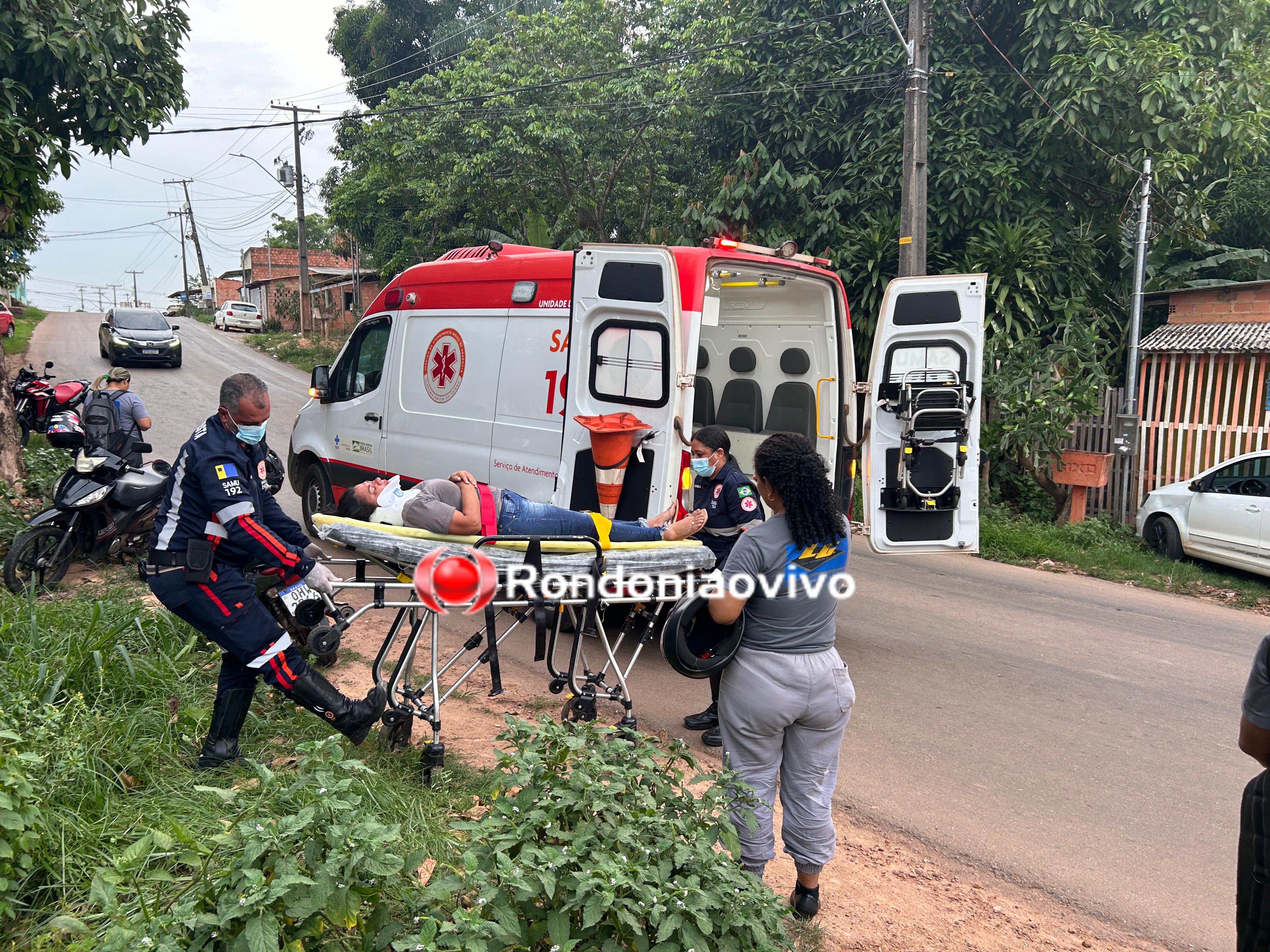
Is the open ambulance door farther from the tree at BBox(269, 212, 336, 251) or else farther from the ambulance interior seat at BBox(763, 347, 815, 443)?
the tree at BBox(269, 212, 336, 251)

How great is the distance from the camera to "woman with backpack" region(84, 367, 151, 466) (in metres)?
7.59

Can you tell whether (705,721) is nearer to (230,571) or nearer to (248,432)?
(230,571)

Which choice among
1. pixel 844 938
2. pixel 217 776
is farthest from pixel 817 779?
pixel 217 776

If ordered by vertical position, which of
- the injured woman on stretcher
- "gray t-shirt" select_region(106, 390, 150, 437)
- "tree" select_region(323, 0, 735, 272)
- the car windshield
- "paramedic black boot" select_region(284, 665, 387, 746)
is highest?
"tree" select_region(323, 0, 735, 272)

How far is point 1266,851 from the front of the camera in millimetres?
1990

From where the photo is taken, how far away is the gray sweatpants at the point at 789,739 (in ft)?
9.92

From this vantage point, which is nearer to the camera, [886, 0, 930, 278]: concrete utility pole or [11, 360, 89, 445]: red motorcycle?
[886, 0, 930, 278]: concrete utility pole

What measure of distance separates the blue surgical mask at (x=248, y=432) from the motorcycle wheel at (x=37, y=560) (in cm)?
303

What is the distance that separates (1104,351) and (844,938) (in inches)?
425

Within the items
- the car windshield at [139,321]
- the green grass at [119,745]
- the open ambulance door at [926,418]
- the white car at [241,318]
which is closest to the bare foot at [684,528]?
the green grass at [119,745]

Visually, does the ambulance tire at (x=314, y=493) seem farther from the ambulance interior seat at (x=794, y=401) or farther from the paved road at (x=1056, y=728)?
the ambulance interior seat at (x=794, y=401)

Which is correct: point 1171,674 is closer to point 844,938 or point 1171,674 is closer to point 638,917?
point 844,938

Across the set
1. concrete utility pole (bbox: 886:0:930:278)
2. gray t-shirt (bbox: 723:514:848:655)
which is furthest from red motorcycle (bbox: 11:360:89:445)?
gray t-shirt (bbox: 723:514:848:655)

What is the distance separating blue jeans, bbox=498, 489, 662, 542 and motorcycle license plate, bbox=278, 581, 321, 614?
0.98m
